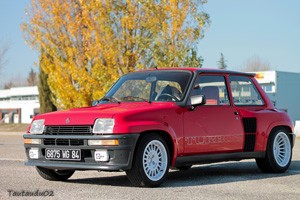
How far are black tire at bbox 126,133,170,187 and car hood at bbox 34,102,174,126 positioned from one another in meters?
0.42

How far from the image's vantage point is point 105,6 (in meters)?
30.9

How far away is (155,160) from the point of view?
333 inches

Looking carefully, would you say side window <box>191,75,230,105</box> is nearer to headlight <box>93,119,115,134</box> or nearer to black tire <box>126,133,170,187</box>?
black tire <box>126,133,170,187</box>

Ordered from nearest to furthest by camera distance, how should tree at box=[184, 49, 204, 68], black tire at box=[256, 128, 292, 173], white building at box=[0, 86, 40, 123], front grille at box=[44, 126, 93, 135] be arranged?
front grille at box=[44, 126, 93, 135] → black tire at box=[256, 128, 292, 173] → tree at box=[184, 49, 204, 68] → white building at box=[0, 86, 40, 123]

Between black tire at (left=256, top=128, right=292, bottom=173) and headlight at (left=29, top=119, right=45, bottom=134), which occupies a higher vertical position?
headlight at (left=29, top=119, right=45, bottom=134)

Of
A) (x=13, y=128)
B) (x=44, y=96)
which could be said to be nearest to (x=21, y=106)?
(x=44, y=96)

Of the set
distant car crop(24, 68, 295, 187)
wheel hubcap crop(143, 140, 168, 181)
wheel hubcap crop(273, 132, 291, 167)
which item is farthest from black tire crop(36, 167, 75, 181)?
wheel hubcap crop(273, 132, 291, 167)

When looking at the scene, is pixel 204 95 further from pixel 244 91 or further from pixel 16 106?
pixel 16 106

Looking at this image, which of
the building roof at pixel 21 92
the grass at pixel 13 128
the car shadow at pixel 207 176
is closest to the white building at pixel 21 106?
the building roof at pixel 21 92

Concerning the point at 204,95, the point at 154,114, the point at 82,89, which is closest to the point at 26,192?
the point at 154,114

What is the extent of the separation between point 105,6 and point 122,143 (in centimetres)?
2341

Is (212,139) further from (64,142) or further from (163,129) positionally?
(64,142)

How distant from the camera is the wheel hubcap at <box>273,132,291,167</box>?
10.6 meters

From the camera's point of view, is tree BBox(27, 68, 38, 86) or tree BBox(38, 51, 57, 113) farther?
tree BBox(27, 68, 38, 86)
